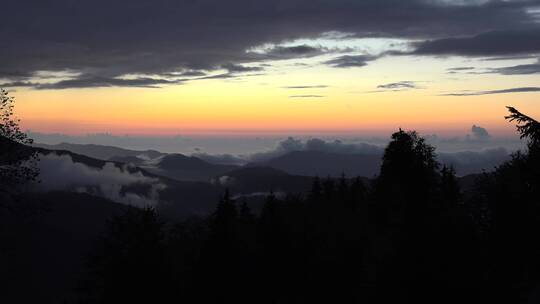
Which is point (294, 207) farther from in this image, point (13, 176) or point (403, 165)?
point (13, 176)

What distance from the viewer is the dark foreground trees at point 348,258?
21453mm

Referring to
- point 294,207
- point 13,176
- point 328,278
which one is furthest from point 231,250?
point 294,207

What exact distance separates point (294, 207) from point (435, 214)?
42381 millimetres

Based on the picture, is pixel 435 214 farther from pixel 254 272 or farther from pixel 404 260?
pixel 254 272

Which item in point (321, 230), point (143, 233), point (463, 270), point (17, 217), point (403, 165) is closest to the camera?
point (17, 217)

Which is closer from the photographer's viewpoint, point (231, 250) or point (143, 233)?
point (143, 233)

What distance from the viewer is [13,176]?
59.1 feet

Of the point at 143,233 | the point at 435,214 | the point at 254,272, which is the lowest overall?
the point at 254,272

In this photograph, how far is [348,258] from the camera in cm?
3931

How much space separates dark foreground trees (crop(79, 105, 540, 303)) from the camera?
21.5 meters

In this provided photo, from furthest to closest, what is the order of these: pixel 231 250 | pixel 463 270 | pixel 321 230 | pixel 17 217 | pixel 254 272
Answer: pixel 321 230 < pixel 254 272 < pixel 231 250 < pixel 463 270 < pixel 17 217

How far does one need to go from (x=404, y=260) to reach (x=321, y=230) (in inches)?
892

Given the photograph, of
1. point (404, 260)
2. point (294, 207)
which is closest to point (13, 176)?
point (404, 260)

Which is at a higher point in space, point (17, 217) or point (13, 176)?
point (13, 176)
